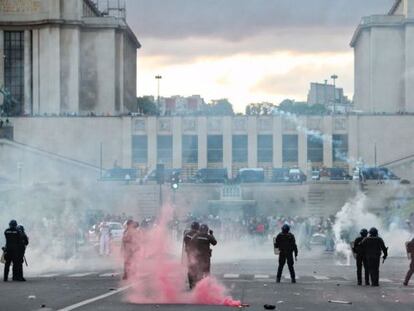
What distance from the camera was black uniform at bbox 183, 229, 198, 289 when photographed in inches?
1313

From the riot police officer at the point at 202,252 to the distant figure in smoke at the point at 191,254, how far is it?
0.07 m

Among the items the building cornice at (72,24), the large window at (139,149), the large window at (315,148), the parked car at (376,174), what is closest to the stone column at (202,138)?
the large window at (139,149)

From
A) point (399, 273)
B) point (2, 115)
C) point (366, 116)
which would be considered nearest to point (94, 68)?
point (2, 115)

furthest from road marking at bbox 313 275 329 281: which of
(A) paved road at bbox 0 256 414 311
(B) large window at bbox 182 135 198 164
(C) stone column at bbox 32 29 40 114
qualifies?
(C) stone column at bbox 32 29 40 114

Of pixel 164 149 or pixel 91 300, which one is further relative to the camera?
pixel 164 149

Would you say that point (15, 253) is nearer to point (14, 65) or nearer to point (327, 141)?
point (327, 141)

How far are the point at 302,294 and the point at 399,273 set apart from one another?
12.2m

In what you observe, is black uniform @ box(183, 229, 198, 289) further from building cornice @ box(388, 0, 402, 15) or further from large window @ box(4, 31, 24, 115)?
building cornice @ box(388, 0, 402, 15)

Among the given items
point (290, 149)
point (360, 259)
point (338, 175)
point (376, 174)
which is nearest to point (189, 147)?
point (290, 149)

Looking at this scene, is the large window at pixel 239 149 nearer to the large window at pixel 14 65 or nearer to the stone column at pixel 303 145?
the stone column at pixel 303 145

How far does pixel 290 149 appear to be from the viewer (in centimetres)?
12344

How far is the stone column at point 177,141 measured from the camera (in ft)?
401

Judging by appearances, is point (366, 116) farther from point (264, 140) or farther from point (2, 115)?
point (2, 115)

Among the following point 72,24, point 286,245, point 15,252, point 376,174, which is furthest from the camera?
point 72,24
